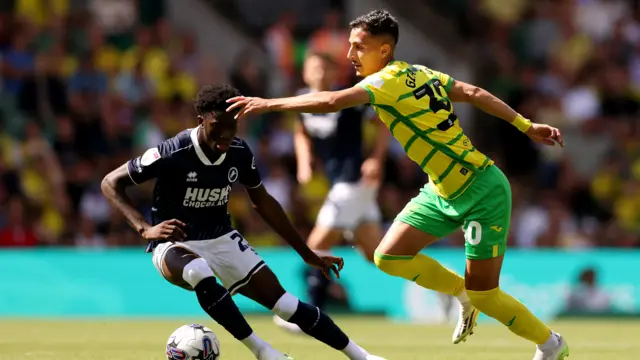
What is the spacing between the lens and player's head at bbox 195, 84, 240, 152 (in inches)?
312

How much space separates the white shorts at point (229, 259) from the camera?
8180 millimetres

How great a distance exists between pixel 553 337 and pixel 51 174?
31.9 feet

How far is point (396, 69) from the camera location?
7.91 m

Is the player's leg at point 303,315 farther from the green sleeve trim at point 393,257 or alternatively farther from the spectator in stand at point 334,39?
the spectator in stand at point 334,39

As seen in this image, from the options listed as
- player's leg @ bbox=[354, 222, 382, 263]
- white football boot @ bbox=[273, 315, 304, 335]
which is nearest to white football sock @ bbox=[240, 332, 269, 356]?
white football boot @ bbox=[273, 315, 304, 335]

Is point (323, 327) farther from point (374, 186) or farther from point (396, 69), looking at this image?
point (374, 186)

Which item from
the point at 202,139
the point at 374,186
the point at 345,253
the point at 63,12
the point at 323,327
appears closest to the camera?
the point at 323,327

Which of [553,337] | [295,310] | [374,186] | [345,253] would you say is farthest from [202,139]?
[345,253]

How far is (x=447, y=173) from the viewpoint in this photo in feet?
27.0

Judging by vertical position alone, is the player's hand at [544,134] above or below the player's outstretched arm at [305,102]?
above

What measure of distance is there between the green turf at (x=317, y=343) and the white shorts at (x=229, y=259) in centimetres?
115

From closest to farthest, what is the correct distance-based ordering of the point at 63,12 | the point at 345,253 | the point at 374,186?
the point at 374,186, the point at 345,253, the point at 63,12

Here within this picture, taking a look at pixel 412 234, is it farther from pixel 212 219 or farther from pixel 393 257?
pixel 212 219

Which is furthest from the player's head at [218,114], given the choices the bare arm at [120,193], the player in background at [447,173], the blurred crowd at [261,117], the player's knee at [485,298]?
the blurred crowd at [261,117]
